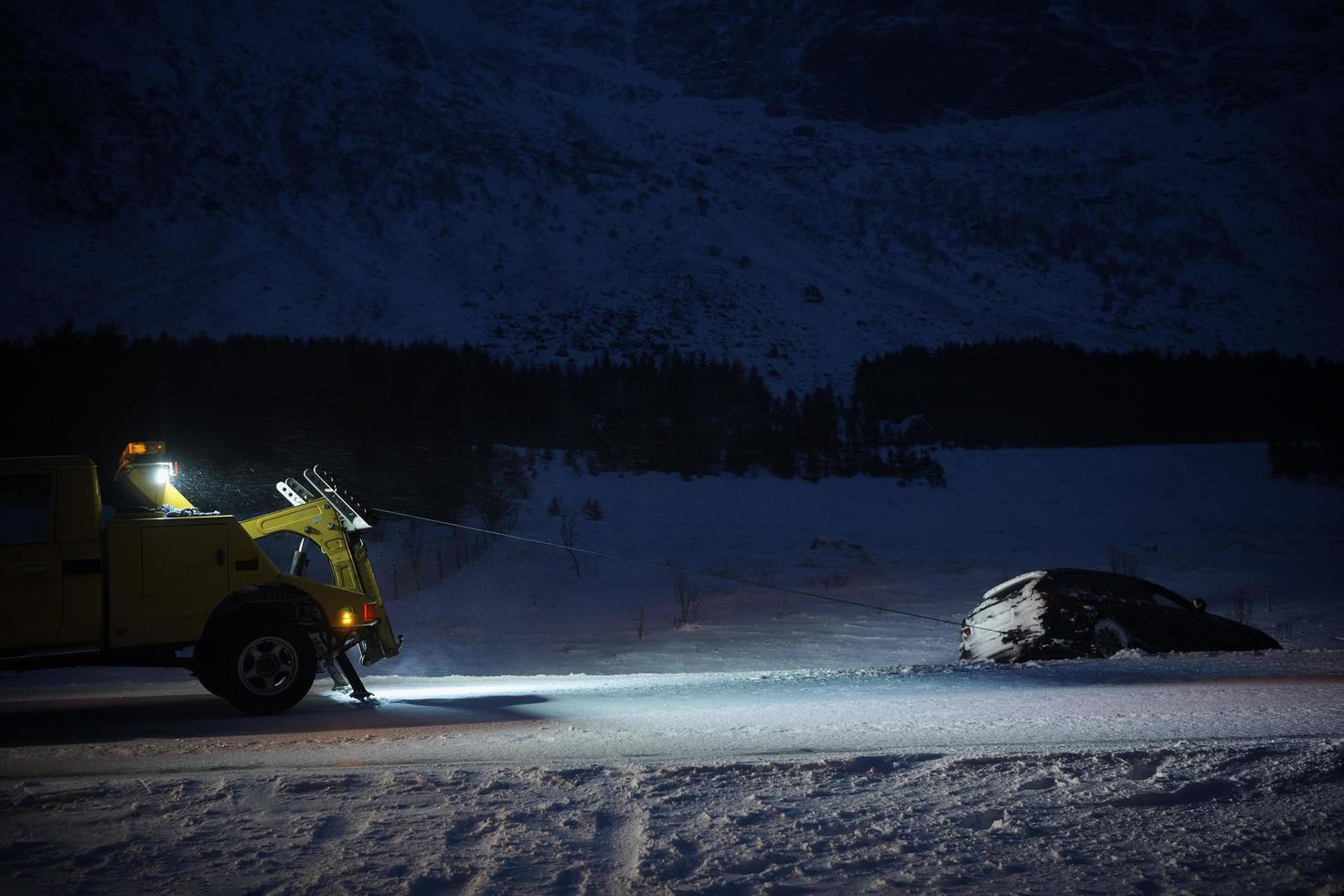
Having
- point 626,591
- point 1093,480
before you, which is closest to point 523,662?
Result: point 626,591

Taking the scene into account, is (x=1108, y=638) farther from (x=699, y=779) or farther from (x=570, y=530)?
(x=570, y=530)

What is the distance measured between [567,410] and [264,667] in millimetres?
30147

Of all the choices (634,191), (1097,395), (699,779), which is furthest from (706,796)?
(634,191)

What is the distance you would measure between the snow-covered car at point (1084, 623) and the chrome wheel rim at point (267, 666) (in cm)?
736

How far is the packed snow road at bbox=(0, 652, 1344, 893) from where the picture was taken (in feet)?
12.5

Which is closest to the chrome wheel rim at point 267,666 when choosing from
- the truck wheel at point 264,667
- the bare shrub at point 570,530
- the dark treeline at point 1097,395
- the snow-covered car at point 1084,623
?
the truck wheel at point 264,667

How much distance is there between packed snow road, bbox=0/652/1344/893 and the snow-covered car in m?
2.74

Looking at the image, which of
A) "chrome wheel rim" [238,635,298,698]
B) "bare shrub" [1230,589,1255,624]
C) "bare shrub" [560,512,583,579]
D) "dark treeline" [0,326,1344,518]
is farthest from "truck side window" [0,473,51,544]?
"dark treeline" [0,326,1344,518]

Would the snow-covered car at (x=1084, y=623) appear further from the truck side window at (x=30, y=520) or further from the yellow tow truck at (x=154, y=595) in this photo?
the truck side window at (x=30, y=520)

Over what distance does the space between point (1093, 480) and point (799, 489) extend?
35.3 feet

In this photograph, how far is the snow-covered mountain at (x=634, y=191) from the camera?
56469 millimetres

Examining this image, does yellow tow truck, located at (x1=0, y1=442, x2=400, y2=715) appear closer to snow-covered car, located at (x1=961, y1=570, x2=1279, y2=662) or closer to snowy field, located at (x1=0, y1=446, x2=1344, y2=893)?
snowy field, located at (x1=0, y1=446, x2=1344, y2=893)

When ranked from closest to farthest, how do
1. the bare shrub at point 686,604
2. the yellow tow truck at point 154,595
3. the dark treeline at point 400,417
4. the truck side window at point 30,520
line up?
1. the yellow tow truck at point 154,595
2. the truck side window at point 30,520
3. the bare shrub at point 686,604
4. the dark treeline at point 400,417

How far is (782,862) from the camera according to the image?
12.8 feet
